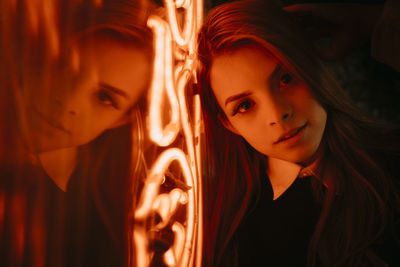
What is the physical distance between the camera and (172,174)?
1160 mm

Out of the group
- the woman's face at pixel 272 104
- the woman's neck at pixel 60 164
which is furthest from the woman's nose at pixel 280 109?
the woman's neck at pixel 60 164

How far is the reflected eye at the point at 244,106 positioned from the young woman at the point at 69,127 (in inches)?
18.9

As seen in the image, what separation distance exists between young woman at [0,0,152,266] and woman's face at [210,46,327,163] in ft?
1.49

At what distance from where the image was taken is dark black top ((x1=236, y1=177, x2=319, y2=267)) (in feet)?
4.44

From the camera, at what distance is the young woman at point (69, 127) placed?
740mm

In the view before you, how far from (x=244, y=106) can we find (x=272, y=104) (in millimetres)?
127

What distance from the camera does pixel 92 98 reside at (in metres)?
0.97

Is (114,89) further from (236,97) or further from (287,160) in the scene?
(287,160)

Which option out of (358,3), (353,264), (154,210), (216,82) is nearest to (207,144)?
(216,82)

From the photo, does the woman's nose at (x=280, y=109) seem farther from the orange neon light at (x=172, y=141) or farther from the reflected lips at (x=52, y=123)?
the reflected lips at (x=52, y=123)

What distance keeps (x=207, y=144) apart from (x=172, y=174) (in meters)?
0.36

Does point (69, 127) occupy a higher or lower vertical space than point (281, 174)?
higher

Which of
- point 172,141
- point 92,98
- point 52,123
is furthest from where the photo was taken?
point 172,141

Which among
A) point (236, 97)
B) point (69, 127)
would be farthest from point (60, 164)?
point (236, 97)
